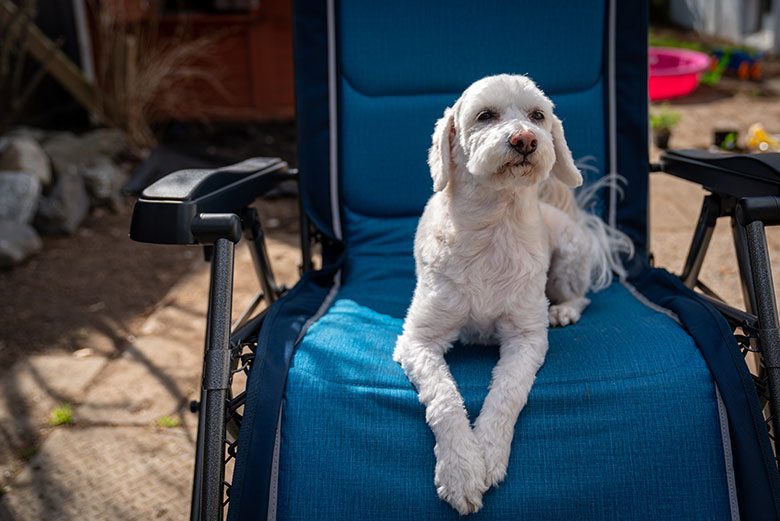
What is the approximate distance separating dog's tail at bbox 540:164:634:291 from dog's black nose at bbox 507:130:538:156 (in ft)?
2.02

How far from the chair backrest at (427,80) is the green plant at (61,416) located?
1.16 metres

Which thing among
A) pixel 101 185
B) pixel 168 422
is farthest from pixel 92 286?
pixel 168 422

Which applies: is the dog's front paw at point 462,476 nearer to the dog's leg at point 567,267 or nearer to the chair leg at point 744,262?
the dog's leg at point 567,267

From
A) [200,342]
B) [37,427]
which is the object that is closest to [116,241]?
[200,342]

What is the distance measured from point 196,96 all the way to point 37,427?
4285 millimetres

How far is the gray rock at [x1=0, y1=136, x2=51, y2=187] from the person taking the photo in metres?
4.74

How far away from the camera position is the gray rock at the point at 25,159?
4738mm

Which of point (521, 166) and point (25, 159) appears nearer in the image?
point (521, 166)

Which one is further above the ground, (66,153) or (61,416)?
(66,153)

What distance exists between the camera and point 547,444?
5.63ft

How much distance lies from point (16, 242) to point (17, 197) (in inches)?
15.6

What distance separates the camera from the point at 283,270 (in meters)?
3.96

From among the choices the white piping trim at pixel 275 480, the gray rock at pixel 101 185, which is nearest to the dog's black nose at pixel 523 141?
the white piping trim at pixel 275 480

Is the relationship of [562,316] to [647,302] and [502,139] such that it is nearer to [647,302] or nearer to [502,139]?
[647,302]
